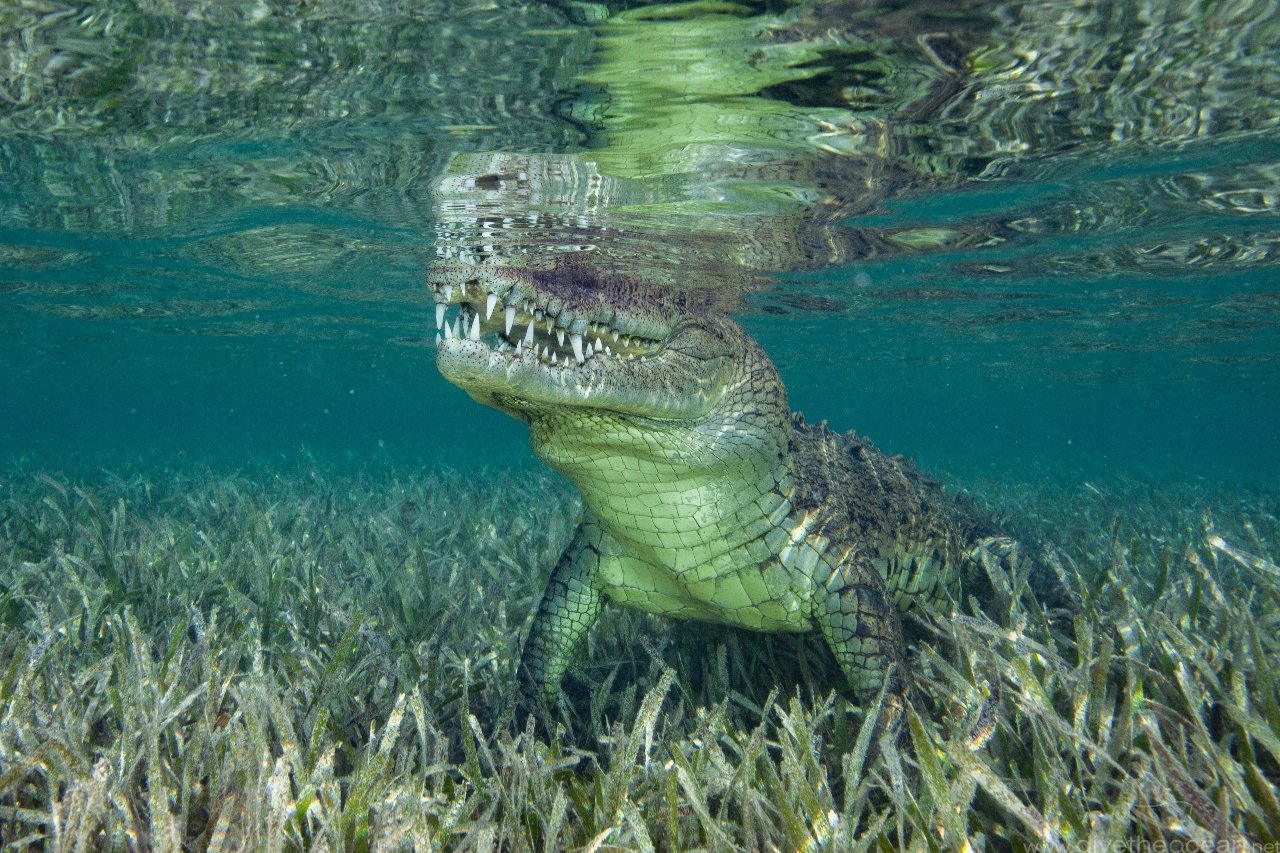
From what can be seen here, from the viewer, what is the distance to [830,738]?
306cm

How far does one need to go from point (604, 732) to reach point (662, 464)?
129 cm

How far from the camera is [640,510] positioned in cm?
325

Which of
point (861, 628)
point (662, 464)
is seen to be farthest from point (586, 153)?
point (861, 628)

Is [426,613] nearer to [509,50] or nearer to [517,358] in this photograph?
[517,358]

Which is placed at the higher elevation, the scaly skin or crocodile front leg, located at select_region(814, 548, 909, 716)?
the scaly skin

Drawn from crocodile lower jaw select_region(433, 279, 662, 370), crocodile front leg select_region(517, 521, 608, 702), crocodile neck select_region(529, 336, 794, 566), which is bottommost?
crocodile front leg select_region(517, 521, 608, 702)

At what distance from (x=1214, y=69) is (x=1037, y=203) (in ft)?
12.4

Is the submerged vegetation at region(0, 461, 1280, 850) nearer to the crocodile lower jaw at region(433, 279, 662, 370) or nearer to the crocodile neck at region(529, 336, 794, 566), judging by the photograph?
the crocodile neck at region(529, 336, 794, 566)

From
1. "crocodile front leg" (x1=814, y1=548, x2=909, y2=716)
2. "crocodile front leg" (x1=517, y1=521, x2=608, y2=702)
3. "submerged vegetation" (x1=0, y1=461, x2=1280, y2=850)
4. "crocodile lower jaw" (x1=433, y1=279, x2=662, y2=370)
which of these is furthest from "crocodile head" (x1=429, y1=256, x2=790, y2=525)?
"submerged vegetation" (x1=0, y1=461, x2=1280, y2=850)

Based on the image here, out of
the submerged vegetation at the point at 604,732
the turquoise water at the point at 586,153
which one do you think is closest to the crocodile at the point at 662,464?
the submerged vegetation at the point at 604,732

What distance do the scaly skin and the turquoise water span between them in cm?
257

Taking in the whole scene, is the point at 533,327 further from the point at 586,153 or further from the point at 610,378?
the point at 586,153

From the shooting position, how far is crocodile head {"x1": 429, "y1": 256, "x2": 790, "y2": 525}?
2.75 m

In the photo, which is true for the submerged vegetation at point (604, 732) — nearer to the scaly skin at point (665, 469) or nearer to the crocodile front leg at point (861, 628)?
the crocodile front leg at point (861, 628)
